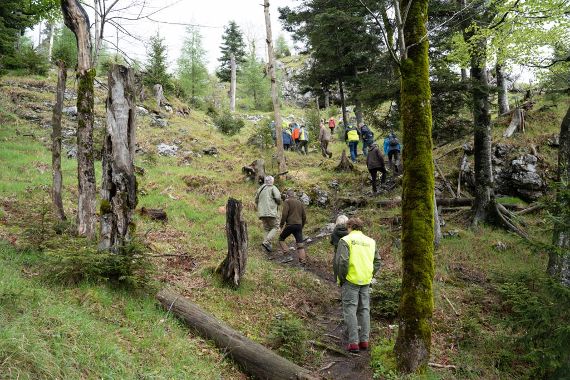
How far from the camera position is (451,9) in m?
12.4

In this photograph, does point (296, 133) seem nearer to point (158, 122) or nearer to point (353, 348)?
point (158, 122)

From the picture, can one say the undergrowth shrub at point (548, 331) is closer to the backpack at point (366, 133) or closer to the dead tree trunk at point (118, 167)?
the dead tree trunk at point (118, 167)

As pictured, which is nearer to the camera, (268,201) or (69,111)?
(268,201)

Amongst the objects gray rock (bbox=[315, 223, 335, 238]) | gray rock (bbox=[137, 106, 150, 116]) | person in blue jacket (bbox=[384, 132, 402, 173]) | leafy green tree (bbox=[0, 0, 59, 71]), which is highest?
leafy green tree (bbox=[0, 0, 59, 71])

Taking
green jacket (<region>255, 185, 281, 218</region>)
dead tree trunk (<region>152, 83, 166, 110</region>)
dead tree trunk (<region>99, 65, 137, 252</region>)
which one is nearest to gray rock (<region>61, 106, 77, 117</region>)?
dead tree trunk (<region>152, 83, 166, 110</region>)

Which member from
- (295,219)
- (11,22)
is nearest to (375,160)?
(295,219)

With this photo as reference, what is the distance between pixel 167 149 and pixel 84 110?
45.5 feet

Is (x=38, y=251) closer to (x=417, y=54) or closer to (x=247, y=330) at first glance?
Result: (x=247, y=330)

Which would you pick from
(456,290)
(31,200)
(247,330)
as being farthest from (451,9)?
(31,200)

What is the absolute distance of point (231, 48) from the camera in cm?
4628

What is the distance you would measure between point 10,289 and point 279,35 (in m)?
→ 74.8

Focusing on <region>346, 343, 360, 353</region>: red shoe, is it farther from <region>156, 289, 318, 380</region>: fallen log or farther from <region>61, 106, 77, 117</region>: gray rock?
<region>61, 106, 77, 117</region>: gray rock

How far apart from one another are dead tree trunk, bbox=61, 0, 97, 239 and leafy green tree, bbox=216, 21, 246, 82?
39.9 metres

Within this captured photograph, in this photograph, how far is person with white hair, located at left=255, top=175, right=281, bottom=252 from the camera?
430 inches
